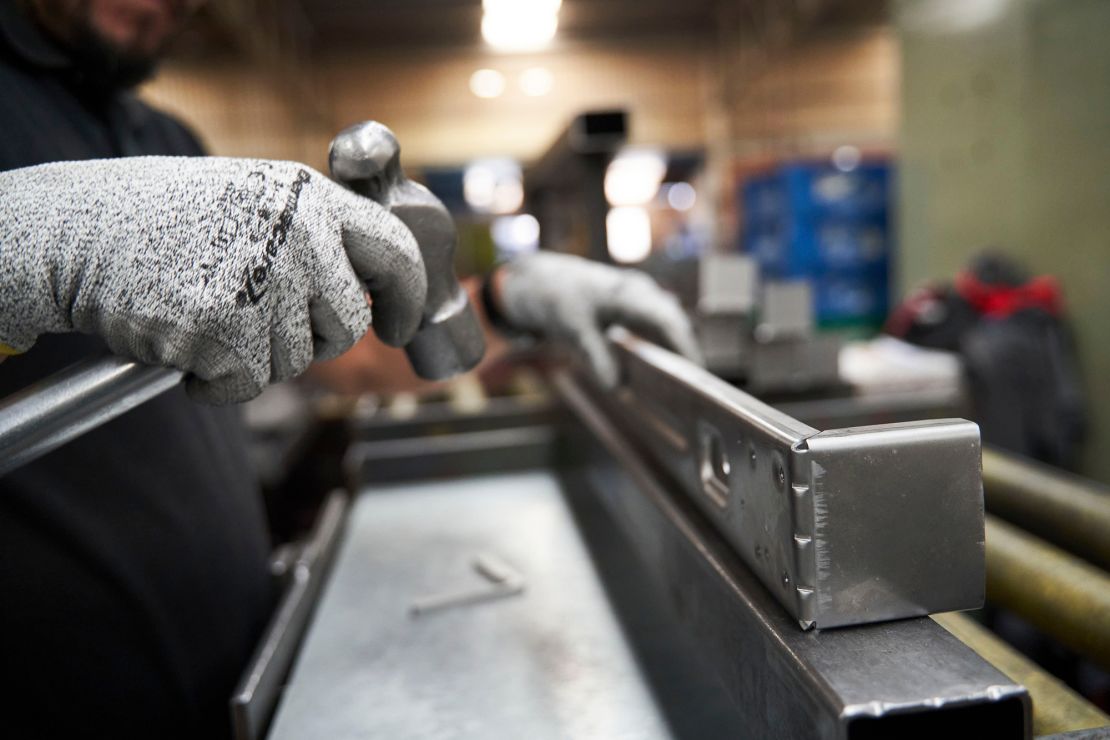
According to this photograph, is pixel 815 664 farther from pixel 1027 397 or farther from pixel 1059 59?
pixel 1059 59

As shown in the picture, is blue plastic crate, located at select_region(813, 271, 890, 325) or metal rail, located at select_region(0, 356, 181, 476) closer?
metal rail, located at select_region(0, 356, 181, 476)

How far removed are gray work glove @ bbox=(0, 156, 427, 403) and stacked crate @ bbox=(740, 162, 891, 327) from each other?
424 cm

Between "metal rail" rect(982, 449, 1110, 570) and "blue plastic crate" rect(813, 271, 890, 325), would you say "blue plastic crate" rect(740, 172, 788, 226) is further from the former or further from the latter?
"metal rail" rect(982, 449, 1110, 570)

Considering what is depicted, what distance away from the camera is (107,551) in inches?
30.5

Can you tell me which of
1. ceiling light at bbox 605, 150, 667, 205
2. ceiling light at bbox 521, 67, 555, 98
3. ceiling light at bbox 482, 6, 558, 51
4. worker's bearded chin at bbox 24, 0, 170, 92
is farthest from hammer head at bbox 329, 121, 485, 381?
ceiling light at bbox 605, 150, 667, 205

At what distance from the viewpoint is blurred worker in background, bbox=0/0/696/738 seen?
0.48m

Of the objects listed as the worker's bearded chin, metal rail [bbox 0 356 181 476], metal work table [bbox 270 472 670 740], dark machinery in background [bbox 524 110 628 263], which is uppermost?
the worker's bearded chin

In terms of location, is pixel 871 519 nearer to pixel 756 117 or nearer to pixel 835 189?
pixel 835 189

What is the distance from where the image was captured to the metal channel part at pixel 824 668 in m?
0.36

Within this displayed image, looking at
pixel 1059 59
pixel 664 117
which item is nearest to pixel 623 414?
pixel 1059 59

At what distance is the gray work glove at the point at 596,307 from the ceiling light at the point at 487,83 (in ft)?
18.4

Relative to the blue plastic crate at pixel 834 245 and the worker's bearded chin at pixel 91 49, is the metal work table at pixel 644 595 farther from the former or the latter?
the blue plastic crate at pixel 834 245

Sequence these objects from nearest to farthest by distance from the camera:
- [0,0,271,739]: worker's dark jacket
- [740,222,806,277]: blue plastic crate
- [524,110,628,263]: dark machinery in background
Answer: [0,0,271,739]: worker's dark jacket
[524,110,628,263]: dark machinery in background
[740,222,806,277]: blue plastic crate

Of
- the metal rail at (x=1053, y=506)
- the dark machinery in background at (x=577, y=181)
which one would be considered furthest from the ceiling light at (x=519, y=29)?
the metal rail at (x=1053, y=506)
